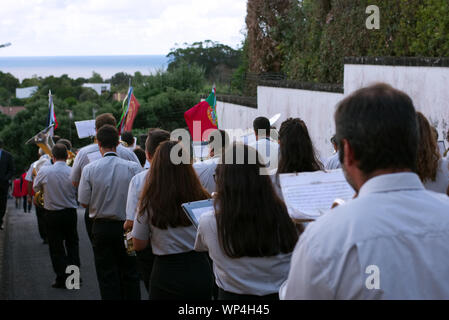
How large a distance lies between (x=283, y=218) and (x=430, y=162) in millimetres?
1580

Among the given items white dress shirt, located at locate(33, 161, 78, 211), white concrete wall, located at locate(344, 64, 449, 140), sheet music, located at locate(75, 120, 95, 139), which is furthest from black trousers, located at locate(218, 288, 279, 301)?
sheet music, located at locate(75, 120, 95, 139)

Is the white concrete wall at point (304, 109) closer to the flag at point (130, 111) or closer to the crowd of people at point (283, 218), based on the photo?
the flag at point (130, 111)

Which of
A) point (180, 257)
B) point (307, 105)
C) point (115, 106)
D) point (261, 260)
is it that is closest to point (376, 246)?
point (261, 260)

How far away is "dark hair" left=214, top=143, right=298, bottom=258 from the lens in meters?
3.49

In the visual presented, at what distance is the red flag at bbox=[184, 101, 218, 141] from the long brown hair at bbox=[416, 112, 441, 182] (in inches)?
249

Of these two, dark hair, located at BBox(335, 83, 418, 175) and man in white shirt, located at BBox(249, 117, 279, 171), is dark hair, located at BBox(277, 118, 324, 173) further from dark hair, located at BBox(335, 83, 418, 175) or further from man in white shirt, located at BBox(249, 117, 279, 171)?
dark hair, located at BBox(335, 83, 418, 175)

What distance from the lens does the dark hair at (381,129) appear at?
1.92 m

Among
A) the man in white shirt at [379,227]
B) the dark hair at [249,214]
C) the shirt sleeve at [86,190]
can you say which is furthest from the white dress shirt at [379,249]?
the shirt sleeve at [86,190]

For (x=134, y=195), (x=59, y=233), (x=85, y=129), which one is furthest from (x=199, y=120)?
(x=134, y=195)

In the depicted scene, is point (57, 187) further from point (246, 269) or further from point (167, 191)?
point (246, 269)

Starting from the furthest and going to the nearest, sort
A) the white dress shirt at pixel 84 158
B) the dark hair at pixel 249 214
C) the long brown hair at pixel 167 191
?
the white dress shirt at pixel 84 158 < the long brown hair at pixel 167 191 < the dark hair at pixel 249 214

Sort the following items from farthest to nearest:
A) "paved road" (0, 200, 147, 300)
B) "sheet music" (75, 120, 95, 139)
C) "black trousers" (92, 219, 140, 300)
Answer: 1. "sheet music" (75, 120, 95, 139)
2. "paved road" (0, 200, 147, 300)
3. "black trousers" (92, 219, 140, 300)

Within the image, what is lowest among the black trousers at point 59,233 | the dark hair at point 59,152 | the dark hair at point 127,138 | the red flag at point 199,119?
the black trousers at point 59,233
